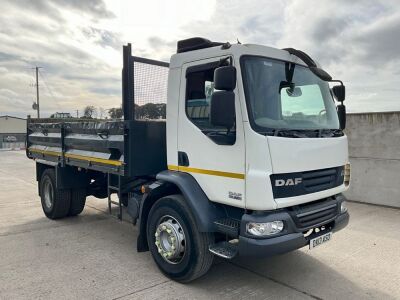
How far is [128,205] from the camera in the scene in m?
4.78

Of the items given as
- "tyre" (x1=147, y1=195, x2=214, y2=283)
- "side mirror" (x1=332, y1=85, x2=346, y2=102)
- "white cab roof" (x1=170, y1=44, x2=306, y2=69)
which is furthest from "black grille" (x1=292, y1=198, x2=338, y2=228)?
"white cab roof" (x1=170, y1=44, x2=306, y2=69)

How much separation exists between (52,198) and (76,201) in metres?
0.43

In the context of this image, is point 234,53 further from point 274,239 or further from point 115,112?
point 115,112

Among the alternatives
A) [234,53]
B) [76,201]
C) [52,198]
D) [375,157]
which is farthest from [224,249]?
[375,157]

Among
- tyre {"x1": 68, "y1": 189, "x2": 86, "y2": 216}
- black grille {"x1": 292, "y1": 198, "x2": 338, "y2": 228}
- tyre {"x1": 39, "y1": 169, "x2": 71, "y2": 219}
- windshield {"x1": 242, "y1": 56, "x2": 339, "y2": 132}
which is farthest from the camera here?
tyre {"x1": 68, "y1": 189, "x2": 86, "y2": 216}

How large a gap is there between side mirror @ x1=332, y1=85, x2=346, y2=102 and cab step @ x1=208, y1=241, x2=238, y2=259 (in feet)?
7.65

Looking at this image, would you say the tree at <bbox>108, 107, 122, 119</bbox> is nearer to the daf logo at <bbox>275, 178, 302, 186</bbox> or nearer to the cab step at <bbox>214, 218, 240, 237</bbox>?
the cab step at <bbox>214, 218, 240, 237</bbox>

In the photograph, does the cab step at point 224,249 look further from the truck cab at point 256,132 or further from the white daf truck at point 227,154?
the truck cab at point 256,132

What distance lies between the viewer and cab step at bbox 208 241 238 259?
342 centimetres

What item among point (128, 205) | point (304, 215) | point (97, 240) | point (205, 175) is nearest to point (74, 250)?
point (97, 240)

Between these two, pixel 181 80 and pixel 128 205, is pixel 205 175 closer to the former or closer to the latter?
pixel 181 80

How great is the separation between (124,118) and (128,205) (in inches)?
47.5

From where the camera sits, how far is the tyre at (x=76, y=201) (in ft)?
21.5

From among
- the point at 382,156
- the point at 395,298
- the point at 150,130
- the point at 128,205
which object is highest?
the point at 150,130
